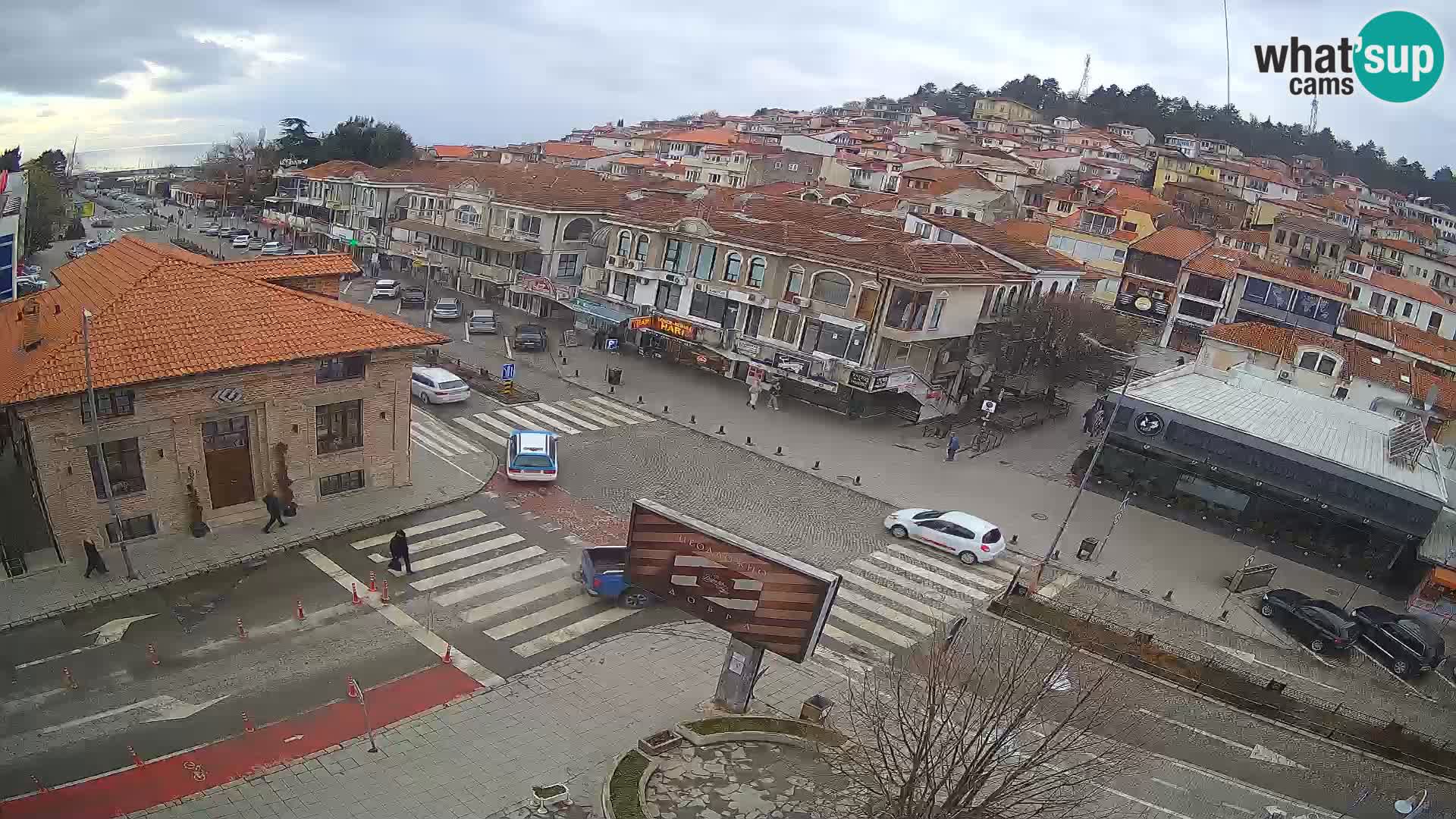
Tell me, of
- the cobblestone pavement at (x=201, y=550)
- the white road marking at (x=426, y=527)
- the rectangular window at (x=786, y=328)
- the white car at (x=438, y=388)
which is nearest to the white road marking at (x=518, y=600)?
the white road marking at (x=426, y=527)

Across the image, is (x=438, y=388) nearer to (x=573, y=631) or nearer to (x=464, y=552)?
(x=464, y=552)

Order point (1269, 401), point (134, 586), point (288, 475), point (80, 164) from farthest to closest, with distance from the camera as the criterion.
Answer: point (80, 164) < point (1269, 401) < point (288, 475) < point (134, 586)

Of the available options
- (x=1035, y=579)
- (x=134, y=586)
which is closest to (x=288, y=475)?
(x=134, y=586)

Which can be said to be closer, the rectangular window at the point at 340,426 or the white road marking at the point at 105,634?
the white road marking at the point at 105,634

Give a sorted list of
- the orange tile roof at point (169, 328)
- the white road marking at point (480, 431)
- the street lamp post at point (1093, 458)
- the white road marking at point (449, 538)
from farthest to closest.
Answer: the white road marking at point (480, 431) → the street lamp post at point (1093, 458) → the white road marking at point (449, 538) → the orange tile roof at point (169, 328)

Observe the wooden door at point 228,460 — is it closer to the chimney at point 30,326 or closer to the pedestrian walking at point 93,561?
the pedestrian walking at point 93,561

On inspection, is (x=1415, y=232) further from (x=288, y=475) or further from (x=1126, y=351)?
(x=288, y=475)
